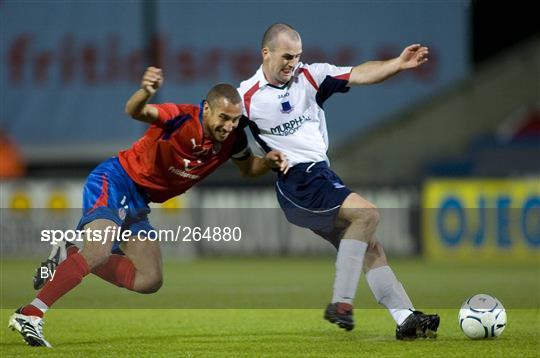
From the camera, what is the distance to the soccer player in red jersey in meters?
7.02

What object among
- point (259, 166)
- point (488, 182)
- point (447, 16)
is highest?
point (447, 16)

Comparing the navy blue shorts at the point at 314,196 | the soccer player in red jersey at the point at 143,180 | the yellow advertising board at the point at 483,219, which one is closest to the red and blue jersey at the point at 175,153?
the soccer player in red jersey at the point at 143,180

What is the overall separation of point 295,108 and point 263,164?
50cm

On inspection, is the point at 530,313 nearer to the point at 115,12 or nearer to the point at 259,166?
the point at 259,166

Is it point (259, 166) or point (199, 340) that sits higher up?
point (259, 166)

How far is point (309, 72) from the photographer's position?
24.6 ft

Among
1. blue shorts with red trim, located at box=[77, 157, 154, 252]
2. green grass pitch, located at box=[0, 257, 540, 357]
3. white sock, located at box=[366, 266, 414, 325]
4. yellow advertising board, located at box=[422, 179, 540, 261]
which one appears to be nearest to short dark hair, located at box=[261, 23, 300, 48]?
blue shorts with red trim, located at box=[77, 157, 154, 252]

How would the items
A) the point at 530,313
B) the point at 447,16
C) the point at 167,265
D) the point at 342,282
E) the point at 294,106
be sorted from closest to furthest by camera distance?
the point at 342,282 → the point at 294,106 → the point at 530,313 → the point at 167,265 → the point at 447,16

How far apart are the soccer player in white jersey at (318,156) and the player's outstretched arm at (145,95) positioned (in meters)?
0.86

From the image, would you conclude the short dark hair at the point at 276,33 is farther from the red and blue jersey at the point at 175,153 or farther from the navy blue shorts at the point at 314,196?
the navy blue shorts at the point at 314,196

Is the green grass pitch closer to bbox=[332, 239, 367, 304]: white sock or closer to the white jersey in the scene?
bbox=[332, 239, 367, 304]: white sock

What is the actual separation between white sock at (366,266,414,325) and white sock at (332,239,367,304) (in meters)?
0.22

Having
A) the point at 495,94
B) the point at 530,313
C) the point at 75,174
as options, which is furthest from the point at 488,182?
the point at 75,174

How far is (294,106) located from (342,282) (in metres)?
1.33
